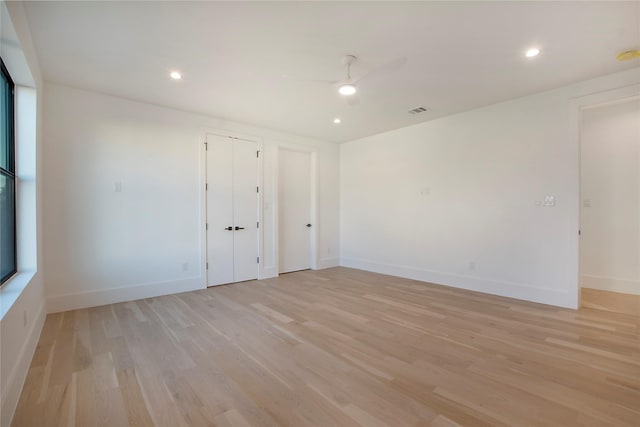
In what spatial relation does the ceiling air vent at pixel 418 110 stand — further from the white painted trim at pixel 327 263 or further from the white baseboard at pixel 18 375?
the white baseboard at pixel 18 375

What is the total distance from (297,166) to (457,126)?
Answer: 3021 mm

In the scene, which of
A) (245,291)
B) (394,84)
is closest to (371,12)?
(394,84)

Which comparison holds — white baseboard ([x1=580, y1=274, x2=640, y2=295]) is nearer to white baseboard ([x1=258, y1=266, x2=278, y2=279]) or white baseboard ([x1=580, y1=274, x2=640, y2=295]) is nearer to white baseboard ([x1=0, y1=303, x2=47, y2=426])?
white baseboard ([x1=258, y1=266, x2=278, y2=279])

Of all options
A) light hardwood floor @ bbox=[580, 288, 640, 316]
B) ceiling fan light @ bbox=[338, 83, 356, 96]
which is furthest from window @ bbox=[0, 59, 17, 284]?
light hardwood floor @ bbox=[580, 288, 640, 316]

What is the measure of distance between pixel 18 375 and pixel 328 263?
497 centimetres

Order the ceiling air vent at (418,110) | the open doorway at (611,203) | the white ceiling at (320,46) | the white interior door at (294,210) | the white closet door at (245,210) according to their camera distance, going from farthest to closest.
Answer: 1. the white interior door at (294,210)
2. the white closet door at (245,210)
3. the ceiling air vent at (418,110)
4. the open doorway at (611,203)
5. the white ceiling at (320,46)

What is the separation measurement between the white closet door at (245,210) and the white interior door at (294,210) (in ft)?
2.09

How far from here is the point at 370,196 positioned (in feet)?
19.7

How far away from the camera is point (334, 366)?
230cm

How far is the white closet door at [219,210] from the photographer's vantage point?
4711mm

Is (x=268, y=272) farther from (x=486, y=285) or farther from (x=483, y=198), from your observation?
(x=483, y=198)

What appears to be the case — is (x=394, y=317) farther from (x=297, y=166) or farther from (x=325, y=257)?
(x=297, y=166)

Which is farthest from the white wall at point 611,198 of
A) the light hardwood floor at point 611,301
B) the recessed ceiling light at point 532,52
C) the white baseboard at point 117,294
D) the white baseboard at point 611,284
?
the white baseboard at point 117,294

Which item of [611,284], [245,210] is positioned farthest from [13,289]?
[611,284]
